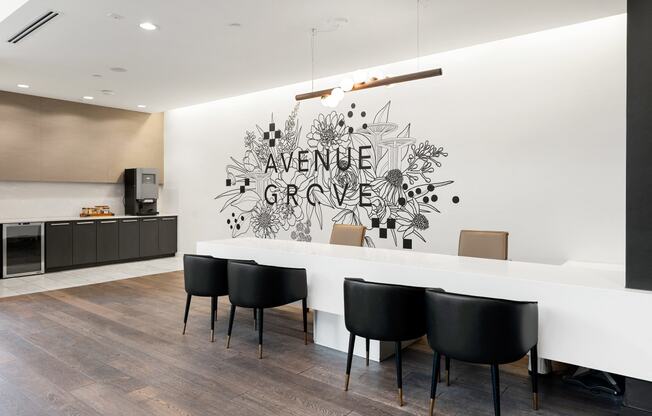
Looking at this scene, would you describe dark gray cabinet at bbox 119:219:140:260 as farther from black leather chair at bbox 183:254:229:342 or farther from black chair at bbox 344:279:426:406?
black chair at bbox 344:279:426:406

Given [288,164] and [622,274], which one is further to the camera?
[288,164]

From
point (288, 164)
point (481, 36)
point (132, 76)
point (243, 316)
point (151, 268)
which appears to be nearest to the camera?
point (481, 36)

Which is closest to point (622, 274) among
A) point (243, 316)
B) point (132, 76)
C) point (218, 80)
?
point (243, 316)

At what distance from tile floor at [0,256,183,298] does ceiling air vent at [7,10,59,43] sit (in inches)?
126

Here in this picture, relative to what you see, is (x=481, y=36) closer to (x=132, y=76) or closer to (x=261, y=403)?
(x=261, y=403)

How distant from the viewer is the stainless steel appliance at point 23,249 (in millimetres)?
6371

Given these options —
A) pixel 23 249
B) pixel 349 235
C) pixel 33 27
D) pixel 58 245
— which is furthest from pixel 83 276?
pixel 349 235

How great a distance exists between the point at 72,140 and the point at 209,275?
5309 millimetres

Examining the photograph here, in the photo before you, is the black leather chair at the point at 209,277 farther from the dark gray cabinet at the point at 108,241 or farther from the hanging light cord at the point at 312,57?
the dark gray cabinet at the point at 108,241

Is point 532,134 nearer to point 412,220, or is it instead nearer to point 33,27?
point 412,220

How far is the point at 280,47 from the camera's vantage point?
4.64 m

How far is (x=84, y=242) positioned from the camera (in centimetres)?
723

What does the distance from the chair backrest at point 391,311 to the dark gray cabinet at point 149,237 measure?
21.1ft

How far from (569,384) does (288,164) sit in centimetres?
470
